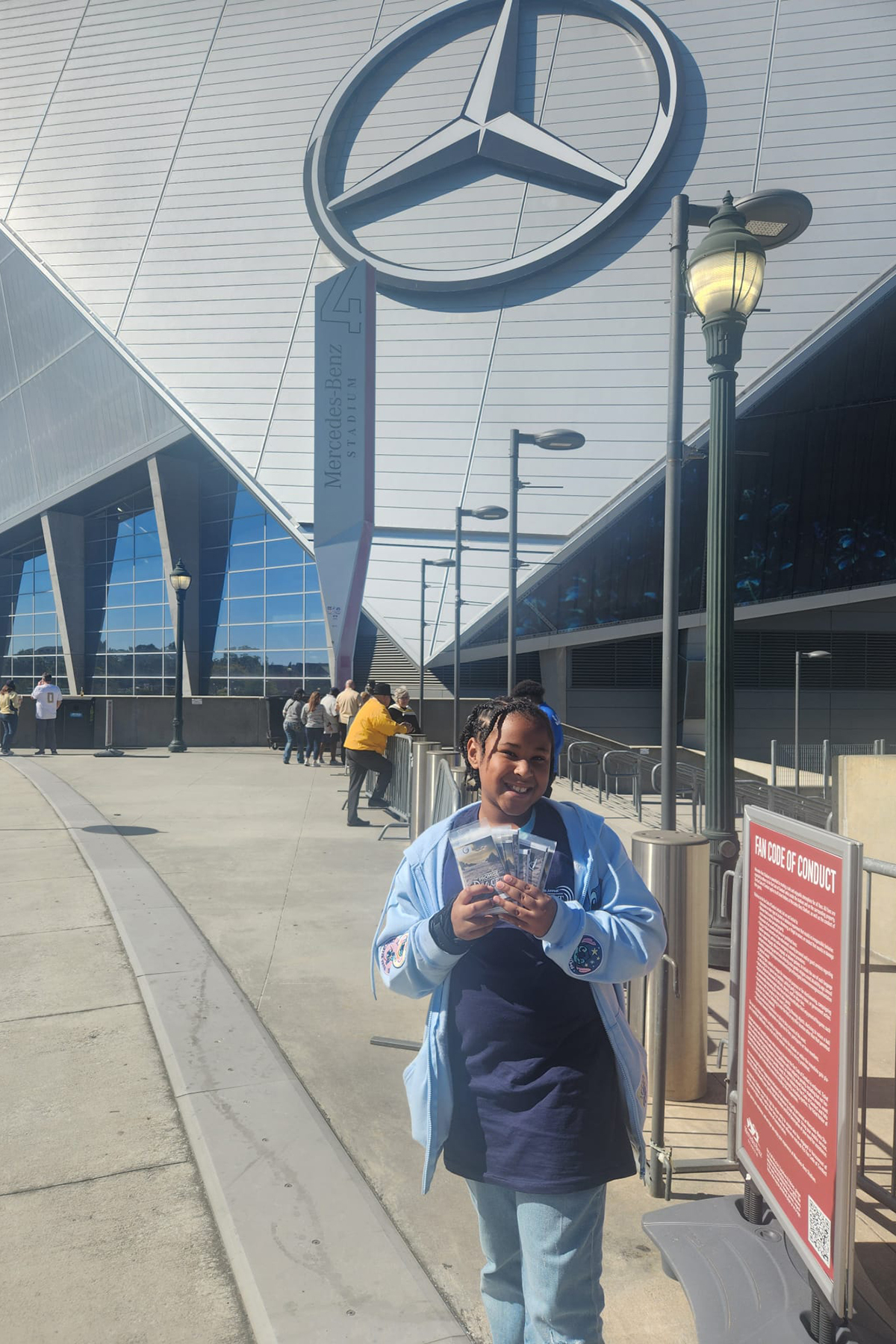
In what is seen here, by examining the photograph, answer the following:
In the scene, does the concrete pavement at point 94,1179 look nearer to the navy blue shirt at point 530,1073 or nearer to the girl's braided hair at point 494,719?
the navy blue shirt at point 530,1073

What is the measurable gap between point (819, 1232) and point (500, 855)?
4.79ft

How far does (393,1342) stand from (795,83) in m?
39.0

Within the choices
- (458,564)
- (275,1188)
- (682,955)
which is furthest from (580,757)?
(275,1188)

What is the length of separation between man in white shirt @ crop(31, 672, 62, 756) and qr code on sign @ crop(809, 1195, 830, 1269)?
755 inches

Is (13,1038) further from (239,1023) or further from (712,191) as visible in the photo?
(712,191)

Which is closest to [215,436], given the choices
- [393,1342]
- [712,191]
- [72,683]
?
[72,683]

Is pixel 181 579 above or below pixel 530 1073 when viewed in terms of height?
above

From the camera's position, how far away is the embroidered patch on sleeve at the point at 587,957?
198cm

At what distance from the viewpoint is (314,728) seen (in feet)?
66.6

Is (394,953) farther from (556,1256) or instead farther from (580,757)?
(580,757)

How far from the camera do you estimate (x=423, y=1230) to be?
3035 mm

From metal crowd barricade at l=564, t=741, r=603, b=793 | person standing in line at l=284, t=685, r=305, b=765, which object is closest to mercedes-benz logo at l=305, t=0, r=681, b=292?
person standing in line at l=284, t=685, r=305, b=765

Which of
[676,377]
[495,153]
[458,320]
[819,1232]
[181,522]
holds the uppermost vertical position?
A: [495,153]

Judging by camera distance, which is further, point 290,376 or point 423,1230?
point 290,376
